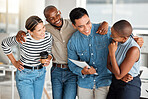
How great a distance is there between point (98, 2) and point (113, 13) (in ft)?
21.4

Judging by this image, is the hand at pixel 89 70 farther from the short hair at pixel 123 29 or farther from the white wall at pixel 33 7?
the white wall at pixel 33 7

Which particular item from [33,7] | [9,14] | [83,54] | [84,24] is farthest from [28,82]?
[9,14]

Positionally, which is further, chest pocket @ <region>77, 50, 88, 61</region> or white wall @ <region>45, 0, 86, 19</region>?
white wall @ <region>45, 0, 86, 19</region>

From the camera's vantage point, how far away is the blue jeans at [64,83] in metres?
2.22

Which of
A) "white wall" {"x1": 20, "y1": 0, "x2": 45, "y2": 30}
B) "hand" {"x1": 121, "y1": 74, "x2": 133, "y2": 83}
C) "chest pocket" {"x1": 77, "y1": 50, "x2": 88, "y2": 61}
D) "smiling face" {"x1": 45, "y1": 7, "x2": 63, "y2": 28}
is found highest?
"white wall" {"x1": 20, "y1": 0, "x2": 45, "y2": 30}

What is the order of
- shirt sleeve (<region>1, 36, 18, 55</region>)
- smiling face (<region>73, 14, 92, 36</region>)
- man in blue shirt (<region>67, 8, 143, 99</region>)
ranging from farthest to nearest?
shirt sleeve (<region>1, 36, 18, 55</region>) < man in blue shirt (<region>67, 8, 143, 99</region>) < smiling face (<region>73, 14, 92, 36</region>)

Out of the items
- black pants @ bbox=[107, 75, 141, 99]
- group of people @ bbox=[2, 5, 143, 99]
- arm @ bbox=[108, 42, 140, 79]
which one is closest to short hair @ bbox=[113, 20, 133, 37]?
group of people @ bbox=[2, 5, 143, 99]

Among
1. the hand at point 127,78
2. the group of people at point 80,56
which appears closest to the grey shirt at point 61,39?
the group of people at point 80,56

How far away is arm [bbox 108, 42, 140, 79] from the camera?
169 cm

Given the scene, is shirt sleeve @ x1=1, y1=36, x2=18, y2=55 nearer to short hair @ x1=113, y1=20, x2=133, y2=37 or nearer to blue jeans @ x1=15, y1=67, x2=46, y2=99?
blue jeans @ x1=15, y1=67, x2=46, y2=99

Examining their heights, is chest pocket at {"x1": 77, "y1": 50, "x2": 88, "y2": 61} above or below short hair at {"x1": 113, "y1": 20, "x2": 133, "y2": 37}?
below

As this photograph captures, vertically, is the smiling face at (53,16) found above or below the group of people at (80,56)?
above

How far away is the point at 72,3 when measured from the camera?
5266mm

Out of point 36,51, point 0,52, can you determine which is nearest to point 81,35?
point 36,51
